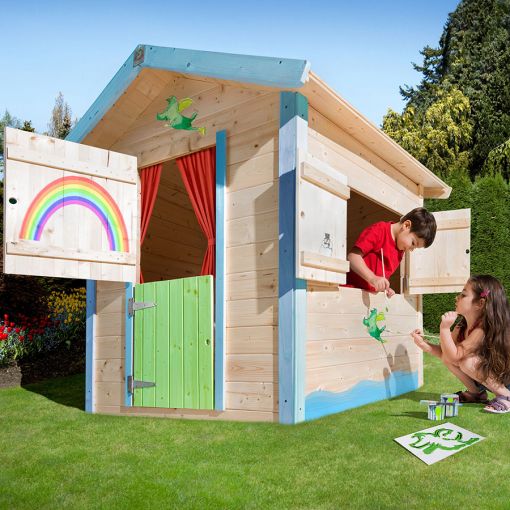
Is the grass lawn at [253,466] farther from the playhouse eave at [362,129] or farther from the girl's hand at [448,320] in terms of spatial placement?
the playhouse eave at [362,129]

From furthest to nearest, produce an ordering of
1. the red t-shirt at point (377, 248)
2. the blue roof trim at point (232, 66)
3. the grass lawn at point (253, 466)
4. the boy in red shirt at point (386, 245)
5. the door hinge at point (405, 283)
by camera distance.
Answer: the door hinge at point (405, 283), the red t-shirt at point (377, 248), the boy in red shirt at point (386, 245), the blue roof trim at point (232, 66), the grass lawn at point (253, 466)

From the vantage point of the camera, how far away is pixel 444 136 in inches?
835

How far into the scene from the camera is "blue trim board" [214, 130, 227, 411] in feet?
15.6

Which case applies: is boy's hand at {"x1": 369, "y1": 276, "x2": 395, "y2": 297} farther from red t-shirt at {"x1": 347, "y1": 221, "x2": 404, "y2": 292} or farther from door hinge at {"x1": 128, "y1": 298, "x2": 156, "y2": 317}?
door hinge at {"x1": 128, "y1": 298, "x2": 156, "y2": 317}

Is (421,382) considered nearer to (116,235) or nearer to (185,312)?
(185,312)

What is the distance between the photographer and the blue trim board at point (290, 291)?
4344 millimetres

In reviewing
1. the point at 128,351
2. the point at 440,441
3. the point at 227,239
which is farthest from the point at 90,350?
the point at 440,441

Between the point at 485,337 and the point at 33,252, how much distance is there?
12.2 ft

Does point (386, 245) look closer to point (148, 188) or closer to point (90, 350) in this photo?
point (148, 188)

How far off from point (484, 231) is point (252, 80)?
7577 mm

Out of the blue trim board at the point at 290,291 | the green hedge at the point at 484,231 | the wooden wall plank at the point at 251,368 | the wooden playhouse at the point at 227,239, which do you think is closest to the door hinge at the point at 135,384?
the wooden playhouse at the point at 227,239

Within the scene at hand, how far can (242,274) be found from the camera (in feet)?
15.7

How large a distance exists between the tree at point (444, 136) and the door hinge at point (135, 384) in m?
17.9

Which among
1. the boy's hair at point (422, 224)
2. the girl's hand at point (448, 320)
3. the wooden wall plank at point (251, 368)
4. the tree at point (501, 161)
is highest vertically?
the tree at point (501, 161)
